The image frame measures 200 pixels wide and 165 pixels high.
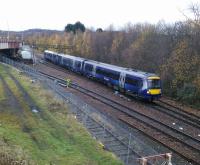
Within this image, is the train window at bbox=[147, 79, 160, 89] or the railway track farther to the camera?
the train window at bbox=[147, 79, 160, 89]

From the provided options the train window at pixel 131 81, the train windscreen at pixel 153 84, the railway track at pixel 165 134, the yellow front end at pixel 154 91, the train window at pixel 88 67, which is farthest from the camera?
the train window at pixel 88 67

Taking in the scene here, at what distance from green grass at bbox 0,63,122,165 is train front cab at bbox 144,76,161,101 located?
9.26 metres

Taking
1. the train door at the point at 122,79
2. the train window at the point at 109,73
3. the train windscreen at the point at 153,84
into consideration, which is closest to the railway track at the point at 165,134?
the train windscreen at the point at 153,84

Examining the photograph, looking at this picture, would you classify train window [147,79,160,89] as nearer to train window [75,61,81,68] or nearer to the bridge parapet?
train window [75,61,81,68]

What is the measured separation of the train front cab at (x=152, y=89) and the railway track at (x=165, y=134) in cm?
328

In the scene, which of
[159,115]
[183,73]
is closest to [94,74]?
[183,73]

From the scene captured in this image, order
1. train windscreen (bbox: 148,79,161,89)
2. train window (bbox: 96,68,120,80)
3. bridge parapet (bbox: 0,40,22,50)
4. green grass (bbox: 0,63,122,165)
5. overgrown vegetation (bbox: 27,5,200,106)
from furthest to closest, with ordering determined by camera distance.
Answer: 1. bridge parapet (bbox: 0,40,22,50)
2. train window (bbox: 96,68,120,80)
3. overgrown vegetation (bbox: 27,5,200,106)
4. train windscreen (bbox: 148,79,161,89)
5. green grass (bbox: 0,63,122,165)

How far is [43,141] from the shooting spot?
18.8 meters

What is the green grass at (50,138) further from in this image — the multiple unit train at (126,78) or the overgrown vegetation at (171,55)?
the overgrown vegetation at (171,55)

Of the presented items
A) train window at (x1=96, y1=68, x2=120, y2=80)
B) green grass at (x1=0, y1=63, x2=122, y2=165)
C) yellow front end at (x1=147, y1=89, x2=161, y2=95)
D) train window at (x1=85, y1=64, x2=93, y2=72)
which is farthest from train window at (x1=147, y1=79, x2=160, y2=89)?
train window at (x1=85, y1=64, x2=93, y2=72)

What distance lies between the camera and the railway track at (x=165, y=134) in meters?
20.1

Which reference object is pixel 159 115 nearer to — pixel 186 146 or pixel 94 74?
pixel 186 146

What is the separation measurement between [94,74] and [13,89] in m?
15.6

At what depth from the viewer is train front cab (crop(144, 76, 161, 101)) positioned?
33.5 m
